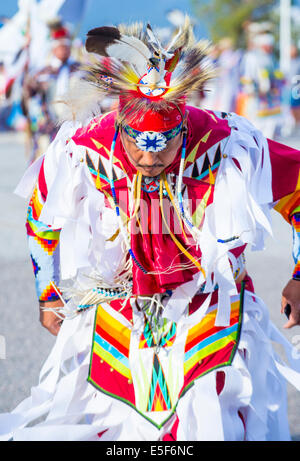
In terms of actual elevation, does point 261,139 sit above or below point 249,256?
above

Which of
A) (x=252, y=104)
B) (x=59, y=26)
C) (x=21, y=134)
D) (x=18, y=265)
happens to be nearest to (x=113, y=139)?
(x=18, y=265)

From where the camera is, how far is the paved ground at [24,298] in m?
3.58

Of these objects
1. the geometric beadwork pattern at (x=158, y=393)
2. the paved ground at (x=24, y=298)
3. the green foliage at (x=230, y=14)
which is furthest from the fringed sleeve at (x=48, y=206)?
the green foliage at (x=230, y=14)

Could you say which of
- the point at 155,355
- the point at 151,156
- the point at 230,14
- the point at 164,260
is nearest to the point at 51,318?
the point at 155,355

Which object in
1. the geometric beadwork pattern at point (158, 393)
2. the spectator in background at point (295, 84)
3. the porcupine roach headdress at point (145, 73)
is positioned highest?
the porcupine roach headdress at point (145, 73)

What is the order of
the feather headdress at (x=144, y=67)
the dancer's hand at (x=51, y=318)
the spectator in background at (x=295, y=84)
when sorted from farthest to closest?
the spectator in background at (x=295, y=84) → the dancer's hand at (x=51, y=318) → the feather headdress at (x=144, y=67)

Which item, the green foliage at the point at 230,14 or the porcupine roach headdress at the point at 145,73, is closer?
the porcupine roach headdress at the point at 145,73

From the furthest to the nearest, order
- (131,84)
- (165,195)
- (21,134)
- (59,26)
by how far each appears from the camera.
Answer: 1. (21,134)
2. (59,26)
3. (165,195)
4. (131,84)

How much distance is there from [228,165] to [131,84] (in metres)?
0.42

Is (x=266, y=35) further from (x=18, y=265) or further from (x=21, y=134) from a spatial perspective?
(x=18, y=265)

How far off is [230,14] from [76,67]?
3222 cm

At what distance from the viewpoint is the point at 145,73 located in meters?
2.12

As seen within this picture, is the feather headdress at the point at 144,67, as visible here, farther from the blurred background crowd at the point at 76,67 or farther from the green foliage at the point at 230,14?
the green foliage at the point at 230,14

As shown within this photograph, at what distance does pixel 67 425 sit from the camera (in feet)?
7.89
